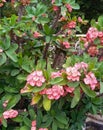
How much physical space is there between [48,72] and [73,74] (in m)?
0.16

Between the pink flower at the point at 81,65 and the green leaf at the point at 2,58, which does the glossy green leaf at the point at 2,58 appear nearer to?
the green leaf at the point at 2,58

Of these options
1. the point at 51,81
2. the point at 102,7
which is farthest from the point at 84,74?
the point at 102,7

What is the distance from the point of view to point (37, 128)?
1965 mm

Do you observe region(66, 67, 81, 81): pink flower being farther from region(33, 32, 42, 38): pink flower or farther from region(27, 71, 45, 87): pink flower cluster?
region(33, 32, 42, 38): pink flower

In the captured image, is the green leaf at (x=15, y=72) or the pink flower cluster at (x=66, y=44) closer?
the green leaf at (x=15, y=72)

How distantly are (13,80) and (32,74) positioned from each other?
1.42ft

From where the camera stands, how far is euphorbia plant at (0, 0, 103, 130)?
5.81 feet

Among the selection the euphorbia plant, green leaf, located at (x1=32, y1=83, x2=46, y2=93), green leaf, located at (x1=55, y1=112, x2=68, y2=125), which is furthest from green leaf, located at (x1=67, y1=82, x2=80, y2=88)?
green leaf, located at (x1=55, y1=112, x2=68, y2=125)

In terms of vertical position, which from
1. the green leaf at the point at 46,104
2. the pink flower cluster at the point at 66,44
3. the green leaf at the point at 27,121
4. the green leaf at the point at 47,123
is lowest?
the green leaf at the point at 47,123

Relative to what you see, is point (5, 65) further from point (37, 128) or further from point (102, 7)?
point (102, 7)

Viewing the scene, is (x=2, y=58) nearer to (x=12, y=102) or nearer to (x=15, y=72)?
(x=15, y=72)

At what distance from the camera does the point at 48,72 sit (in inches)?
71.9

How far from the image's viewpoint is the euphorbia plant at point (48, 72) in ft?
5.81

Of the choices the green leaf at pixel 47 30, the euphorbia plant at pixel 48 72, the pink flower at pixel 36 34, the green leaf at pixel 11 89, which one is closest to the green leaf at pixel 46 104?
the euphorbia plant at pixel 48 72
